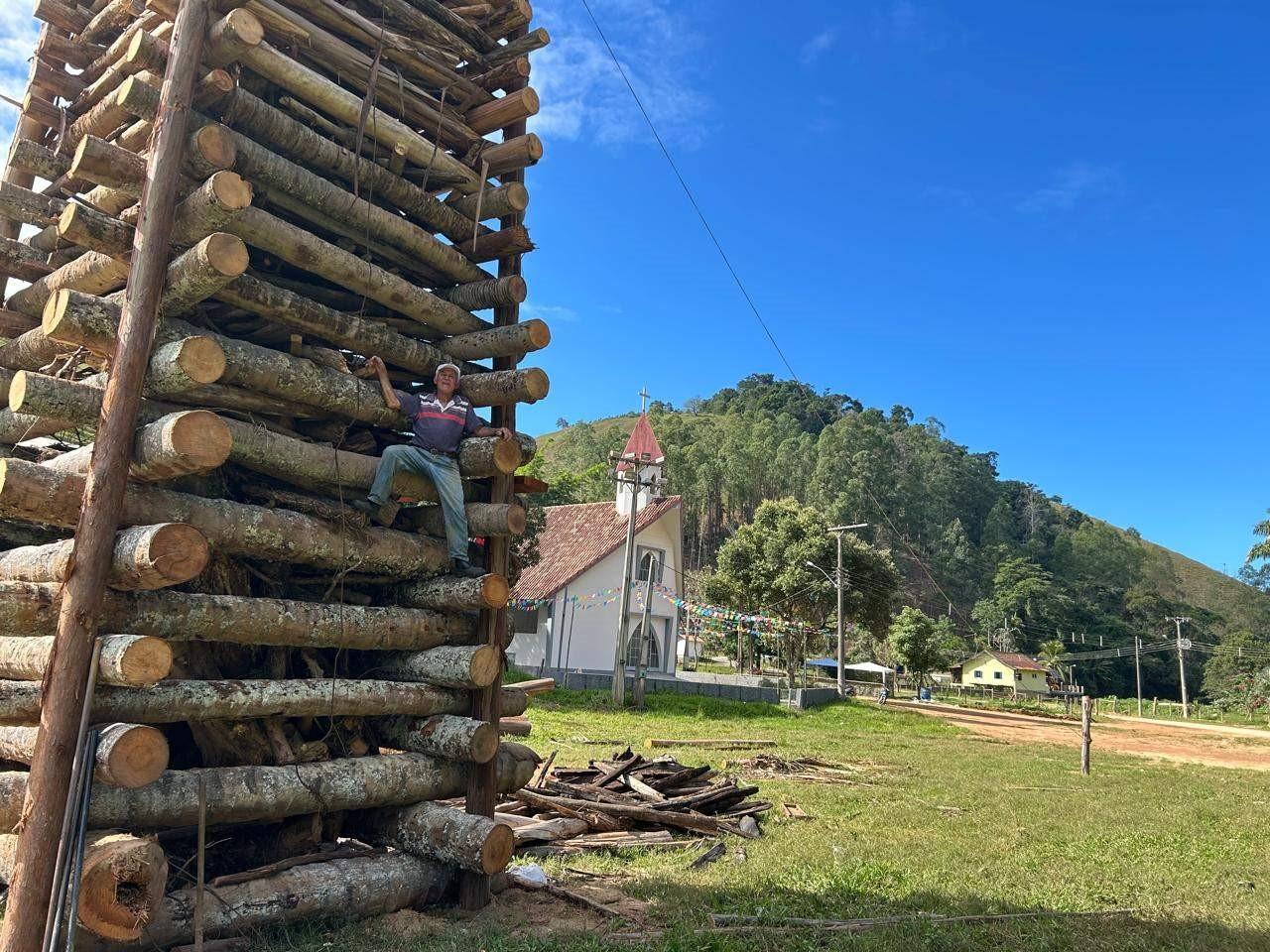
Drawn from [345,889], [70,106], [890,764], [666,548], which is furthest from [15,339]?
[666,548]

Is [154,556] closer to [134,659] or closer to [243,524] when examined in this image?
[134,659]

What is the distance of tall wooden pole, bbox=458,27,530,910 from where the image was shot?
6625 mm

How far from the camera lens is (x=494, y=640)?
722 cm

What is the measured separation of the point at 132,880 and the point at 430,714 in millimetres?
2487

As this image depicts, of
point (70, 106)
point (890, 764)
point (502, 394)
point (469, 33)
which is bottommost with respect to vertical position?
point (890, 764)

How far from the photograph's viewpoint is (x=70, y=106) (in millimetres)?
7883

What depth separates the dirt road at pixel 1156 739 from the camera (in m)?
24.8

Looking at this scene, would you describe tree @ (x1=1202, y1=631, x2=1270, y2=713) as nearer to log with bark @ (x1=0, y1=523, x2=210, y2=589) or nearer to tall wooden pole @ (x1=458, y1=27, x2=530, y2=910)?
tall wooden pole @ (x1=458, y1=27, x2=530, y2=910)

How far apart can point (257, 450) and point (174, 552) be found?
1.20 metres

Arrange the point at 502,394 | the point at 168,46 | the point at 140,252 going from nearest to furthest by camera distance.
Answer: the point at 140,252
the point at 168,46
the point at 502,394

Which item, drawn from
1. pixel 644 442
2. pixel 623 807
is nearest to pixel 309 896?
pixel 623 807

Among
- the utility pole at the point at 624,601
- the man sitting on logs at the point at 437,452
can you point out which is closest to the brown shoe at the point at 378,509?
the man sitting on logs at the point at 437,452

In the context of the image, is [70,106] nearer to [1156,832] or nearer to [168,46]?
[168,46]

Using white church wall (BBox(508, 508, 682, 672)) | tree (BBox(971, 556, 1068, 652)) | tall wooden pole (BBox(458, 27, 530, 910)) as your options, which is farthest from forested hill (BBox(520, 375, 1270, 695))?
tall wooden pole (BBox(458, 27, 530, 910))
